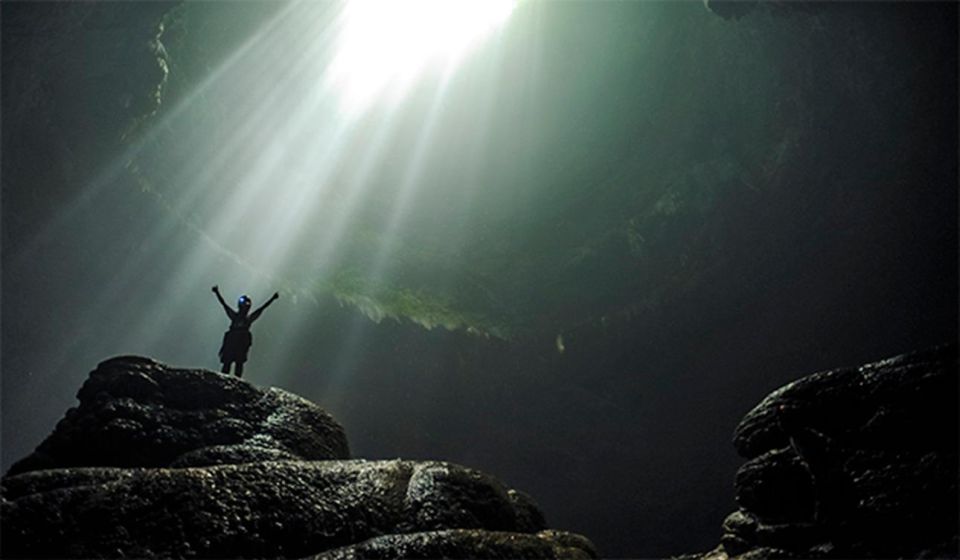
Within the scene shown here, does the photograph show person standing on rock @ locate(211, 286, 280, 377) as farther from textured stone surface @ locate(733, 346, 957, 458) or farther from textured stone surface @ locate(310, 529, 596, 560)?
textured stone surface @ locate(733, 346, 957, 458)

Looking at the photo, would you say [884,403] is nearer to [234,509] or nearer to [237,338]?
[234,509]

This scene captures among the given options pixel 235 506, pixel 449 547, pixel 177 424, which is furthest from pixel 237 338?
pixel 449 547

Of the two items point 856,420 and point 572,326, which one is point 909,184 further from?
point 856,420

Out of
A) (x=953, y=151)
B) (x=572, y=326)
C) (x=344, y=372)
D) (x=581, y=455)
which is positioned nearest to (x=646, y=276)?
(x=572, y=326)

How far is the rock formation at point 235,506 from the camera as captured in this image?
16.0 feet

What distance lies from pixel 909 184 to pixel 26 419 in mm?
40508

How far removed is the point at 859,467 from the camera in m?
7.37

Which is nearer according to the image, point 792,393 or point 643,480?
point 792,393

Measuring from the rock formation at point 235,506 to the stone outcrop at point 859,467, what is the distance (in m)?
3.23

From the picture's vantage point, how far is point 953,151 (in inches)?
776

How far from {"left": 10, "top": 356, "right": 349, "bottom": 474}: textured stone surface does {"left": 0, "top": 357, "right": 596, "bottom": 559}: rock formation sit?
0.03 m

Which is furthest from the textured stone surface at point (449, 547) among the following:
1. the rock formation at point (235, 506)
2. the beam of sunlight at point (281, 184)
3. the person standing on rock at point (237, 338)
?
the beam of sunlight at point (281, 184)

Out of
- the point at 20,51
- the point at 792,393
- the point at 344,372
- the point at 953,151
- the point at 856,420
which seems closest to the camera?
the point at 856,420

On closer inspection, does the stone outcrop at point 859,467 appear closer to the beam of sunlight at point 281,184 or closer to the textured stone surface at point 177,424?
the textured stone surface at point 177,424
